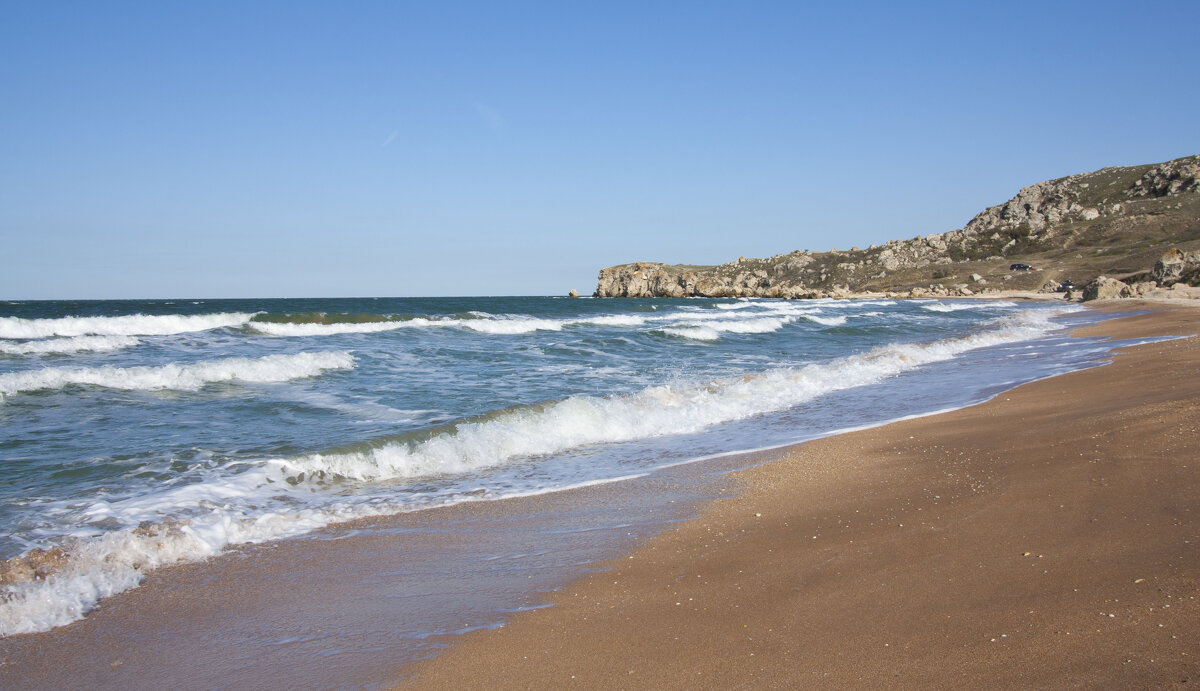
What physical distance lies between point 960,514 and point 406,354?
50.8 feet

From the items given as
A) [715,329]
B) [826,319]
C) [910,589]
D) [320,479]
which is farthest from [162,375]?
[826,319]

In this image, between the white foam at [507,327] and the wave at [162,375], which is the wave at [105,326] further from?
the wave at [162,375]

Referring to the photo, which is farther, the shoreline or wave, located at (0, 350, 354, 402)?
wave, located at (0, 350, 354, 402)

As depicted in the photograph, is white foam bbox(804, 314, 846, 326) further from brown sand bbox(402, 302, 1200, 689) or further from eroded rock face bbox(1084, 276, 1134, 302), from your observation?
brown sand bbox(402, 302, 1200, 689)

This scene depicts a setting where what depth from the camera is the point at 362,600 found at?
3830mm

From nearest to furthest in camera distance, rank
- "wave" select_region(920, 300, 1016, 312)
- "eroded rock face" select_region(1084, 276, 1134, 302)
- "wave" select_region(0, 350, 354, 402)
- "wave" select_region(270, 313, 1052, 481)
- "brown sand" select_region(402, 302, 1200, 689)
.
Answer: "brown sand" select_region(402, 302, 1200, 689)
"wave" select_region(270, 313, 1052, 481)
"wave" select_region(0, 350, 354, 402)
"eroded rock face" select_region(1084, 276, 1134, 302)
"wave" select_region(920, 300, 1016, 312)

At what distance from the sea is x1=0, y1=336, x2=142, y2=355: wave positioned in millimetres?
100

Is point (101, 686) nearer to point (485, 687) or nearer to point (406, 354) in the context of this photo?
point (485, 687)

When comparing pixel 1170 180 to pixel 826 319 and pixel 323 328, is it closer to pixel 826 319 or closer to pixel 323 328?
pixel 826 319

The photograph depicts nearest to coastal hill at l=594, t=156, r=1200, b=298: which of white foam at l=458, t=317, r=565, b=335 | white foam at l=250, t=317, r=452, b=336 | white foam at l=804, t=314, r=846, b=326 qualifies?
white foam at l=804, t=314, r=846, b=326

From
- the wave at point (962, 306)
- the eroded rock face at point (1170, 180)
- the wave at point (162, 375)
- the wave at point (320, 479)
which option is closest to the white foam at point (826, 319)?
the wave at point (962, 306)

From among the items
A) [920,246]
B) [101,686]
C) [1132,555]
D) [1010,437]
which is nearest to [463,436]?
[101,686]

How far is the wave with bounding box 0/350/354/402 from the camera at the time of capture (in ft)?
38.1

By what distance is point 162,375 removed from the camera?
493 inches
